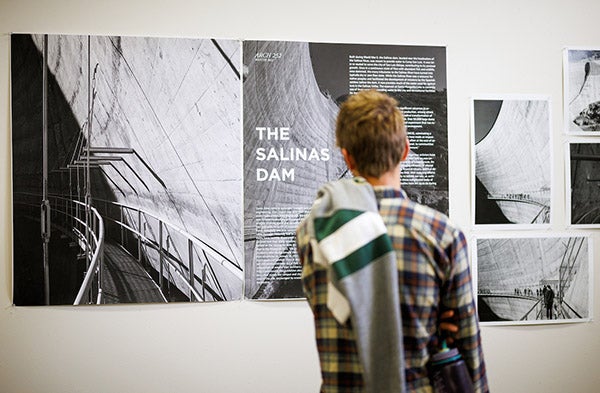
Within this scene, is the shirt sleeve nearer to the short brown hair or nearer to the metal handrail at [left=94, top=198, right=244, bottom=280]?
the short brown hair

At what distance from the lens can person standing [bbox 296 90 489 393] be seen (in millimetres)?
1209

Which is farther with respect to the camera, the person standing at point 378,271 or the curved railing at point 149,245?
the curved railing at point 149,245

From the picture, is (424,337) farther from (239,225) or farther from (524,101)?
(524,101)

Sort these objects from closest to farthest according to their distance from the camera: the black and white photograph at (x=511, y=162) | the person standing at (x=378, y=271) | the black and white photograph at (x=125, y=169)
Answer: the person standing at (x=378, y=271) < the black and white photograph at (x=125, y=169) < the black and white photograph at (x=511, y=162)

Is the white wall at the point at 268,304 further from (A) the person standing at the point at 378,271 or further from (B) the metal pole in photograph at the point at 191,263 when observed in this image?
(A) the person standing at the point at 378,271

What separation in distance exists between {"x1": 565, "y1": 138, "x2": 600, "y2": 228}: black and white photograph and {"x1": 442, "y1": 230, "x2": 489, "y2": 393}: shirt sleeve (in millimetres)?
1743

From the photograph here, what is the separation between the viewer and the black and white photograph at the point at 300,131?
259 centimetres

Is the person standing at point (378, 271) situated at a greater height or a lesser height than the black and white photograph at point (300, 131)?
lesser

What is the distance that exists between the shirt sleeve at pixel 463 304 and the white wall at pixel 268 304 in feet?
4.51

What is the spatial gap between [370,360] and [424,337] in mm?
125

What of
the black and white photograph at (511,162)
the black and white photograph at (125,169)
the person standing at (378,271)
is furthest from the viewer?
the black and white photograph at (511,162)

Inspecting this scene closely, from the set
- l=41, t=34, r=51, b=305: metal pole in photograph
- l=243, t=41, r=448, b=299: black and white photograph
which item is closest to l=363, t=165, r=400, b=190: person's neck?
l=243, t=41, r=448, b=299: black and white photograph

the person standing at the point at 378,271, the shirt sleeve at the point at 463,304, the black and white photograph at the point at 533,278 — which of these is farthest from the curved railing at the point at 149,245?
the shirt sleeve at the point at 463,304

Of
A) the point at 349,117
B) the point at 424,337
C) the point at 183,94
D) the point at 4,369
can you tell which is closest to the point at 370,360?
the point at 424,337
